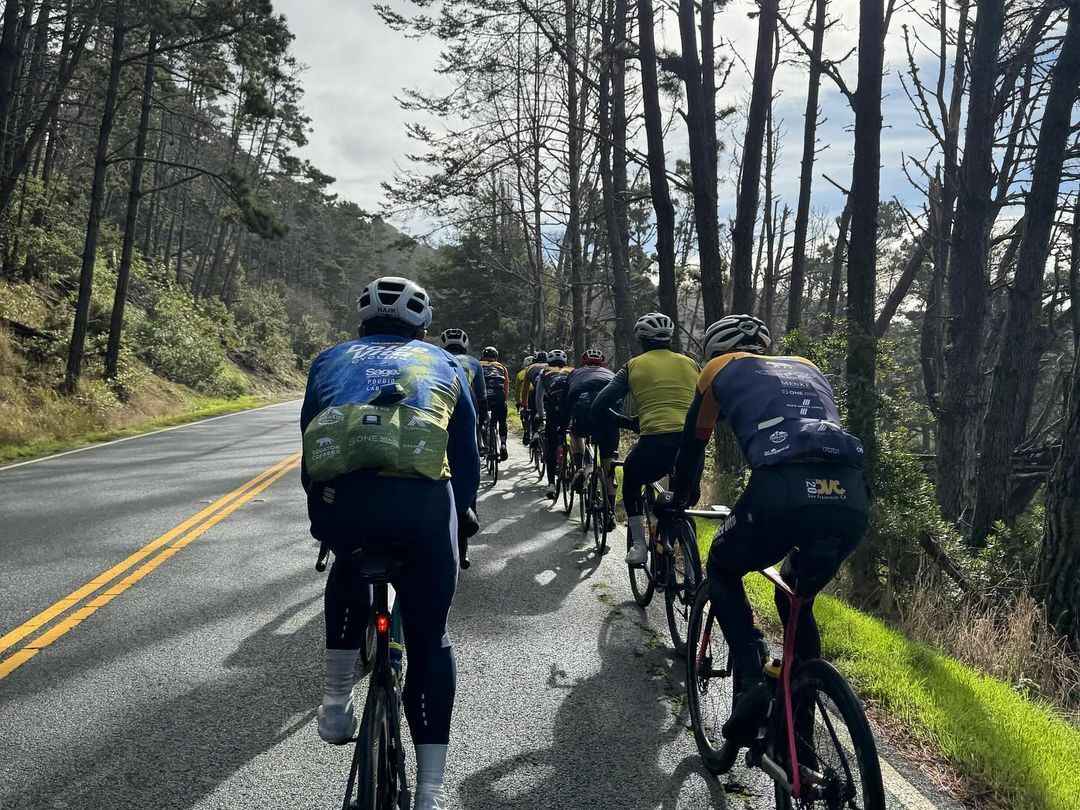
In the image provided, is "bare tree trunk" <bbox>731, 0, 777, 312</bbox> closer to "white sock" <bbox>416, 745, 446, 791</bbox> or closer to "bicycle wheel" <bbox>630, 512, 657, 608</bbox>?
"bicycle wheel" <bbox>630, 512, 657, 608</bbox>

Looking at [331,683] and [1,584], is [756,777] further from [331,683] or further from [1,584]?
[1,584]

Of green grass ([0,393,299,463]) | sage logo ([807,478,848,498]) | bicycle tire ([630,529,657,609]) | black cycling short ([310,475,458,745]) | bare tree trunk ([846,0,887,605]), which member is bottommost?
green grass ([0,393,299,463])

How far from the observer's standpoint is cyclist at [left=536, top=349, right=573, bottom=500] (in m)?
10.5

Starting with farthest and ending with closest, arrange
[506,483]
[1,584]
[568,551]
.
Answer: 1. [506,483]
2. [568,551]
3. [1,584]

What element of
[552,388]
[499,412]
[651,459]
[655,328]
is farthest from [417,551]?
[499,412]

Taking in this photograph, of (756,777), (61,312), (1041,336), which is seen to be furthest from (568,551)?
(61,312)

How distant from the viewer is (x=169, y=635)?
5.14 m

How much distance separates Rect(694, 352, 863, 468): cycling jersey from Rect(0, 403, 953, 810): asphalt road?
159 centimetres

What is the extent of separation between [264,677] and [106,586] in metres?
2.51

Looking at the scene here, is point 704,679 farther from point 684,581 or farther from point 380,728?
point 380,728

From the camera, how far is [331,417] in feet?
8.31

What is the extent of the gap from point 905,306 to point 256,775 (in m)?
34.2

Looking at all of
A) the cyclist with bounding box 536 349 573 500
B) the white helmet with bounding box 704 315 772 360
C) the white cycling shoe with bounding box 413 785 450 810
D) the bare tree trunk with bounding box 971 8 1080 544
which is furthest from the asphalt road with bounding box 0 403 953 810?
the bare tree trunk with bounding box 971 8 1080 544

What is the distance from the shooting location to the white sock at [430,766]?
8.36 ft
